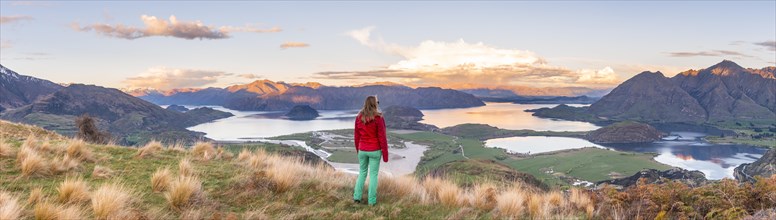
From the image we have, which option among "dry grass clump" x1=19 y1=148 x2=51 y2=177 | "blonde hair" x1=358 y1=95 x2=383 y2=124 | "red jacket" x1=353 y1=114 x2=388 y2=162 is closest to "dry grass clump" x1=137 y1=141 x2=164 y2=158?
"dry grass clump" x1=19 y1=148 x2=51 y2=177

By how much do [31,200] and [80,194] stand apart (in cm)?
78

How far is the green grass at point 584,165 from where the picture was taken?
160125mm

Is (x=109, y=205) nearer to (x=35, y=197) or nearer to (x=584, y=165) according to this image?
(x=35, y=197)

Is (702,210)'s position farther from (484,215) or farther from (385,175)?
(385,175)

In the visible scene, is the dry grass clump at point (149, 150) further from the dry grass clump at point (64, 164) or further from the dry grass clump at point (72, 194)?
the dry grass clump at point (72, 194)

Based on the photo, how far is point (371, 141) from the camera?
10984 mm

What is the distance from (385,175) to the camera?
45.5 feet

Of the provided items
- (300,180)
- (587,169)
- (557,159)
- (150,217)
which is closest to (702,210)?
(300,180)

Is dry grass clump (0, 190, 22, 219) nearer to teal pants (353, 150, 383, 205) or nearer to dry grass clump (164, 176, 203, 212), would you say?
dry grass clump (164, 176, 203, 212)

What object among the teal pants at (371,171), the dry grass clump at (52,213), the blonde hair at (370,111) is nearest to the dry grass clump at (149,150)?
the dry grass clump at (52,213)

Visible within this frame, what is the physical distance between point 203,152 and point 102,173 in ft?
18.0

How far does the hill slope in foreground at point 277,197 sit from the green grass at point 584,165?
142 metres

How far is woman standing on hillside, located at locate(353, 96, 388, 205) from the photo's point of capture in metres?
10.8

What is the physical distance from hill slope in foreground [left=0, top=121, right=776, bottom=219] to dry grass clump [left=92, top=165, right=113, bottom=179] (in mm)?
33
